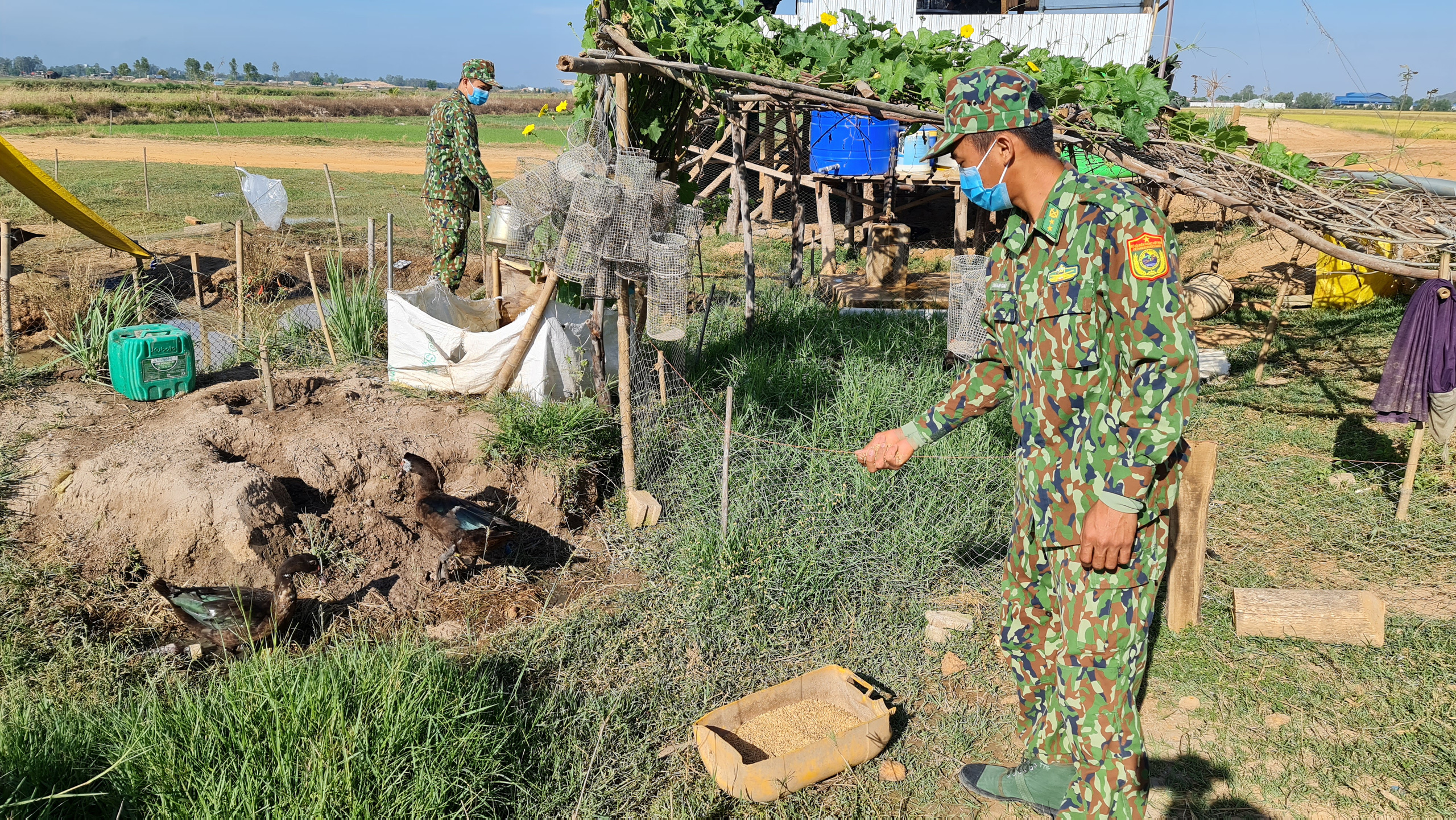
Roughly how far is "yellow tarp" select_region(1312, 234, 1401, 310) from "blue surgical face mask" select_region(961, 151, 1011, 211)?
8.70 m

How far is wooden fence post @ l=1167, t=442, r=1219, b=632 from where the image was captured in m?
3.89

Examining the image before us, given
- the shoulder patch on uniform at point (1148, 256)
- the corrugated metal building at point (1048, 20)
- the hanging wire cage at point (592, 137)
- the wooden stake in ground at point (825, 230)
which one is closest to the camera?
Result: the shoulder patch on uniform at point (1148, 256)

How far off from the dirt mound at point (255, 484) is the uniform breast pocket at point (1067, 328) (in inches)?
114

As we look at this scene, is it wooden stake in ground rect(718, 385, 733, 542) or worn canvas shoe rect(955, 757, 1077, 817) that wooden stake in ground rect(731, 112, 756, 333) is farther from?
worn canvas shoe rect(955, 757, 1077, 817)

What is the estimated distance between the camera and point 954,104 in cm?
239

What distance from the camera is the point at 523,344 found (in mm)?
5133

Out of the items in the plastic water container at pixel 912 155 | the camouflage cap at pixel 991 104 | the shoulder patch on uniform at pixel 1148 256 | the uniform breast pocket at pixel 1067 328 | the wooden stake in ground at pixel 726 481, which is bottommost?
the wooden stake in ground at pixel 726 481

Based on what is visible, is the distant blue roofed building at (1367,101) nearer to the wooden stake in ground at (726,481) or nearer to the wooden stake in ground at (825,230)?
the wooden stake in ground at (726,481)

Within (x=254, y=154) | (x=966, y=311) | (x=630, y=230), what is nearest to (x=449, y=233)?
(x=630, y=230)

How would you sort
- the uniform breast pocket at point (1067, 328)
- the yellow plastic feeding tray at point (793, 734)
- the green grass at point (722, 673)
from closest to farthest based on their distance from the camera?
the uniform breast pocket at point (1067, 328) < the green grass at point (722, 673) < the yellow plastic feeding tray at point (793, 734)

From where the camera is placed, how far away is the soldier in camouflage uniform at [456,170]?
21.7 feet

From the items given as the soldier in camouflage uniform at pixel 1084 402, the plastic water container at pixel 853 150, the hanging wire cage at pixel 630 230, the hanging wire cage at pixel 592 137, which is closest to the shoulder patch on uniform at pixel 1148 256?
the soldier in camouflage uniform at pixel 1084 402

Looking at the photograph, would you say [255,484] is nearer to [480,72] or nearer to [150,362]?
[150,362]

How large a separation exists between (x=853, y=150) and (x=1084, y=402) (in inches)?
404
